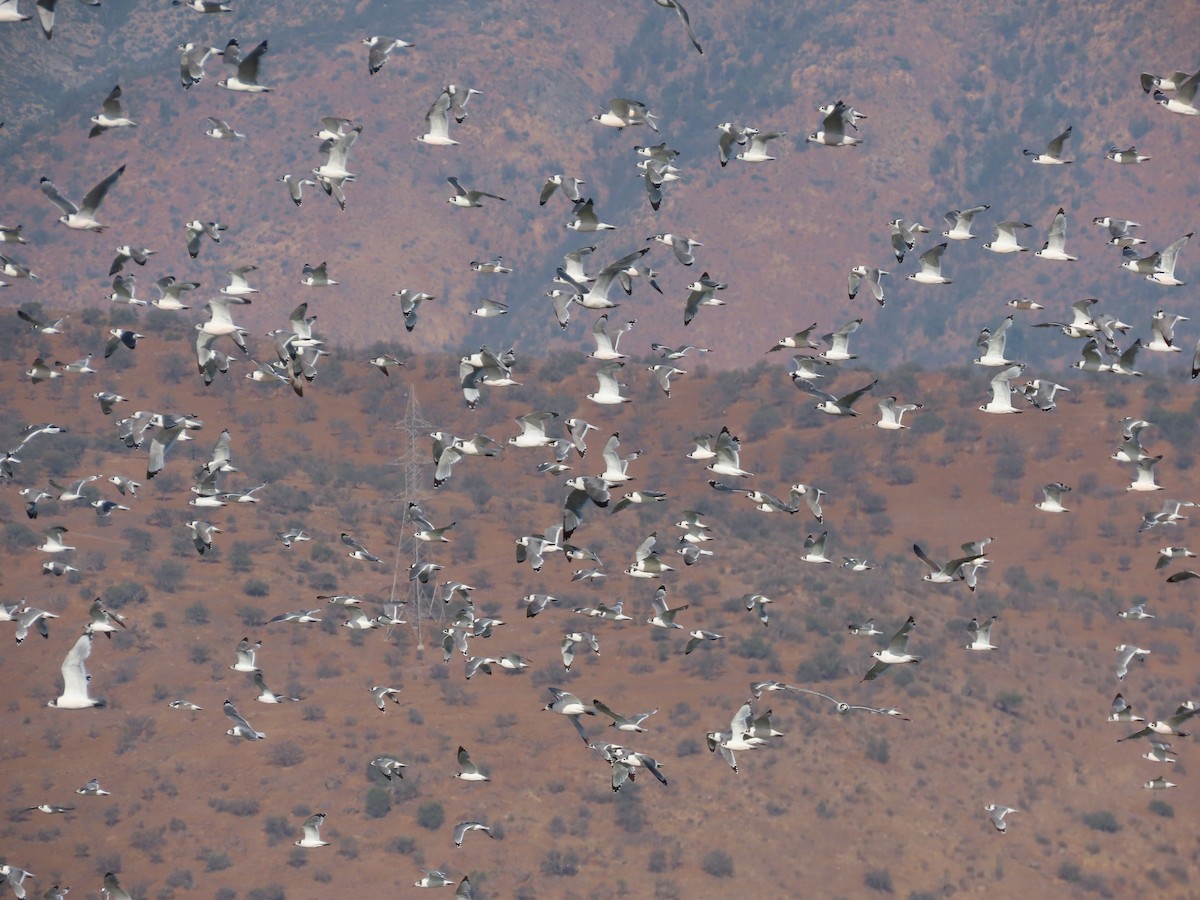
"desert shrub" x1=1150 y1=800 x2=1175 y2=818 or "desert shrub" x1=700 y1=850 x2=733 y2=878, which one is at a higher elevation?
"desert shrub" x1=700 y1=850 x2=733 y2=878

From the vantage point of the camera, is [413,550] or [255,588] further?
[413,550]

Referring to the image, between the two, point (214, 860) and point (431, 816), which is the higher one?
point (214, 860)

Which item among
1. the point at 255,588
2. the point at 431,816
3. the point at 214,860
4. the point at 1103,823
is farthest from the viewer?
the point at 255,588

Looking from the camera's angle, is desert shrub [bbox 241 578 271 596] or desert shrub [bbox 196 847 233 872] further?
desert shrub [bbox 241 578 271 596]

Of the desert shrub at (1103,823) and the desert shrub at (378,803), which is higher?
the desert shrub at (378,803)

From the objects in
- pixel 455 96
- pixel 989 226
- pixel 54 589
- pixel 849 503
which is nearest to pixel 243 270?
pixel 455 96

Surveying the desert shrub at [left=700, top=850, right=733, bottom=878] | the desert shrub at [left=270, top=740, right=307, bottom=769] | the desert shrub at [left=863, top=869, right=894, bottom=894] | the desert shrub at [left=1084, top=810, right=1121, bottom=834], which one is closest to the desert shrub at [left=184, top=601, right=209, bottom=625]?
the desert shrub at [left=270, top=740, right=307, bottom=769]

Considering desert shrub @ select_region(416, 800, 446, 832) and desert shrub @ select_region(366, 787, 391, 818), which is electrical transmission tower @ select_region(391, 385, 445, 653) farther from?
desert shrub @ select_region(416, 800, 446, 832)

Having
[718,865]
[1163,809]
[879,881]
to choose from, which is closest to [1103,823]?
[1163,809]

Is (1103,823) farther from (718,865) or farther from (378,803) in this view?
(378,803)

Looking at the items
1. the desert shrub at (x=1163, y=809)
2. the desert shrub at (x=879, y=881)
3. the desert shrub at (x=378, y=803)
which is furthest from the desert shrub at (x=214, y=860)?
the desert shrub at (x=1163, y=809)

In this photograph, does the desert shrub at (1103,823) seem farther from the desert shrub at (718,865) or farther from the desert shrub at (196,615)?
the desert shrub at (196,615)
